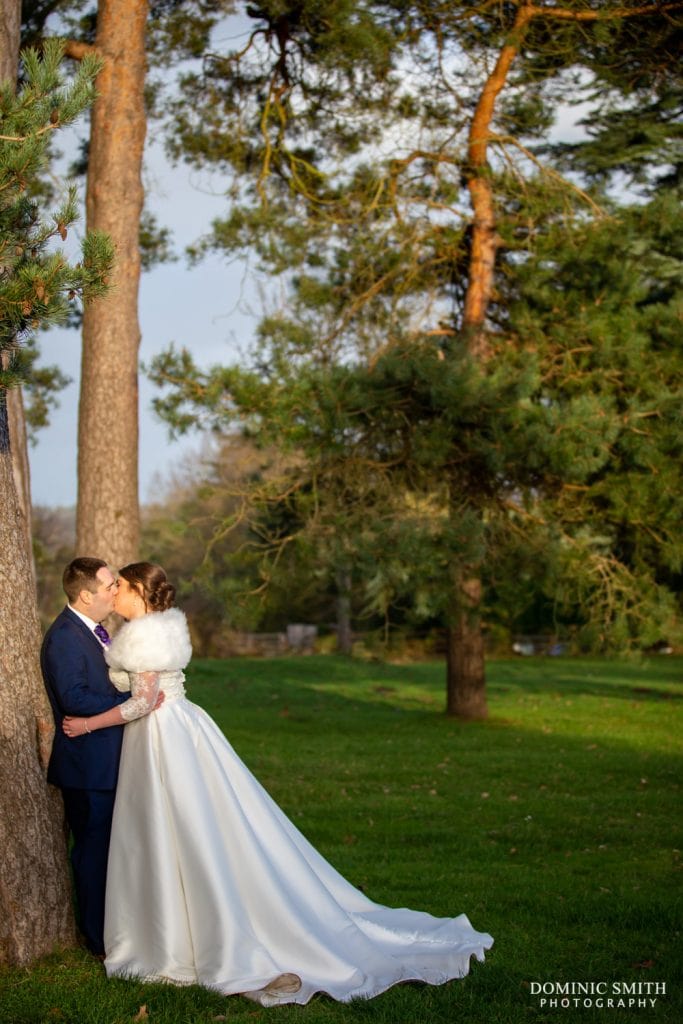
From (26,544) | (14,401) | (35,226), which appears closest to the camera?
(35,226)

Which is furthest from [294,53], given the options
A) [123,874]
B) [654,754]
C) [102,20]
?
[123,874]

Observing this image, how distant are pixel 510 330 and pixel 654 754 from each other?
6088 millimetres

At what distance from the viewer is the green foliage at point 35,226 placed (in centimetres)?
435

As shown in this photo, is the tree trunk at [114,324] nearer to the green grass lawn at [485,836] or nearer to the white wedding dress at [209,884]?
the green grass lawn at [485,836]

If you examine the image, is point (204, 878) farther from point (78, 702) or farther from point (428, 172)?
point (428, 172)

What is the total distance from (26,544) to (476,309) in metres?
10.7

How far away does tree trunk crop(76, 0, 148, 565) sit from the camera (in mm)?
8562

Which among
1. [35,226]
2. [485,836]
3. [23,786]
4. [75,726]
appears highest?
[35,226]

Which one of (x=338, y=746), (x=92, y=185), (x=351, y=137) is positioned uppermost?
(x=351, y=137)

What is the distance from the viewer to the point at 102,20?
28.9ft

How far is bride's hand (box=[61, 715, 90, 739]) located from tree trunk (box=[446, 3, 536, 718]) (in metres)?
8.12

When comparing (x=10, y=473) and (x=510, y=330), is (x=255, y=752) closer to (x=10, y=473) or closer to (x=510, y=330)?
(x=510, y=330)

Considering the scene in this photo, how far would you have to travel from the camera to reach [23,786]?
5.06 metres

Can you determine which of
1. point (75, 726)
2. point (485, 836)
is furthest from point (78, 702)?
point (485, 836)
